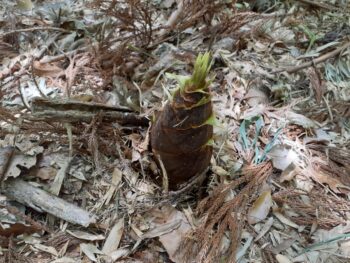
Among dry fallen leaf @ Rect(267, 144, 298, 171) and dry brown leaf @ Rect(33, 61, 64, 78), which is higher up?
dry brown leaf @ Rect(33, 61, 64, 78)

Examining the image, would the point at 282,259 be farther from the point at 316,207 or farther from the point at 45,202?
the point at 45,202

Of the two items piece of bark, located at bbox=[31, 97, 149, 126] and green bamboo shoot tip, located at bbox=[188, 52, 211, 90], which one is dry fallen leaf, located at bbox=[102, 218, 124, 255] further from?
green bamboo shoot tip, located at bbox=[188, 52, 211, 90]

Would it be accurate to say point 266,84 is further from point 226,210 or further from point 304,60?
point 226,210

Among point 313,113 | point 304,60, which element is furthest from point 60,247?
point 304,60

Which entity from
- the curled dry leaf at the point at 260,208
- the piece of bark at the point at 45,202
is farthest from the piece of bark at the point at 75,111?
the curled dry leaf at the point at 260,208

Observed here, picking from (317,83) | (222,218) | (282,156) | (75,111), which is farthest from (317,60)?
(75,111)

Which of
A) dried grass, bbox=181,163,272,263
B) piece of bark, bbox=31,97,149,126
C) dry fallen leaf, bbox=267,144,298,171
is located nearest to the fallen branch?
dry fallen leaf, bbox=267,144,298,171
